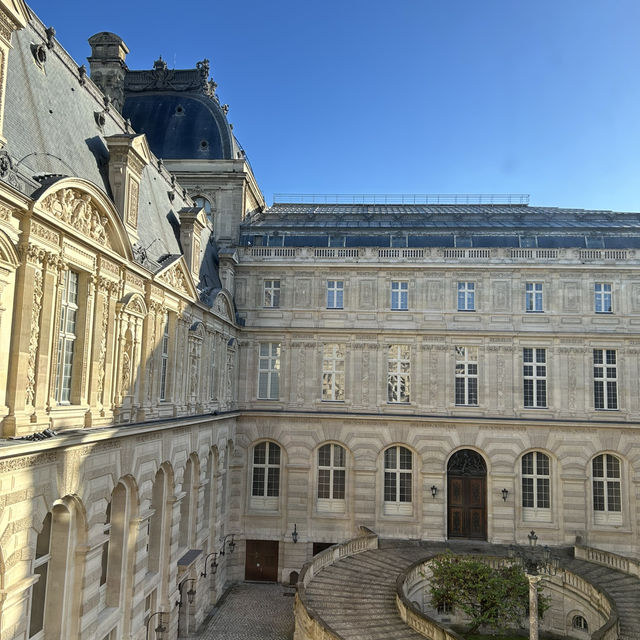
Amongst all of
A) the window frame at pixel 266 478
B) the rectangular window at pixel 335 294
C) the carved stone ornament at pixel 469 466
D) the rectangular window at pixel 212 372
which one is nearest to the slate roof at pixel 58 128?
the rectangular window at pixel 212 372

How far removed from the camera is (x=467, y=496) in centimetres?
3284

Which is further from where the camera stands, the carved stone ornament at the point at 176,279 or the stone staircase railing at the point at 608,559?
the stone staircase railing at the point at 608,559

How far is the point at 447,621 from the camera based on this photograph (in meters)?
25.8

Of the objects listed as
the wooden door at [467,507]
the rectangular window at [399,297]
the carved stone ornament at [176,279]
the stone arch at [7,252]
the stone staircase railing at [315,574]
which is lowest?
the stone staircase railing at [315,574]

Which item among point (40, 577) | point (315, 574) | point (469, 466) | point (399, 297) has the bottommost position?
point (315, 574)

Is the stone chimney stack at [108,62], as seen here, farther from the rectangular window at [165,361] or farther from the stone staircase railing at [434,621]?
the stone staircase railing at [434,621]

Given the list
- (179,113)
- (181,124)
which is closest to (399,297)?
(181,124)

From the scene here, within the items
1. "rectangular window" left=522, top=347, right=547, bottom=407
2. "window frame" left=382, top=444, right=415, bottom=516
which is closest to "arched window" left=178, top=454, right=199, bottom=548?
"window frame" left=382, top=444, right=415, bottom=516

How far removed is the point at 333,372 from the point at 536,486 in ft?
40.2

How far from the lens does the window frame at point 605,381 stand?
107ft

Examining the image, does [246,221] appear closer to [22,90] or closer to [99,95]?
[99,95]

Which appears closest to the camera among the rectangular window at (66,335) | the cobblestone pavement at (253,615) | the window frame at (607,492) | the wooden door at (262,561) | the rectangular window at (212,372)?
the rectangular window at (66,335)

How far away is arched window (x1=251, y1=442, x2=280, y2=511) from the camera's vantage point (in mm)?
33469

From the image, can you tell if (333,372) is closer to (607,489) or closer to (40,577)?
(607,489)
